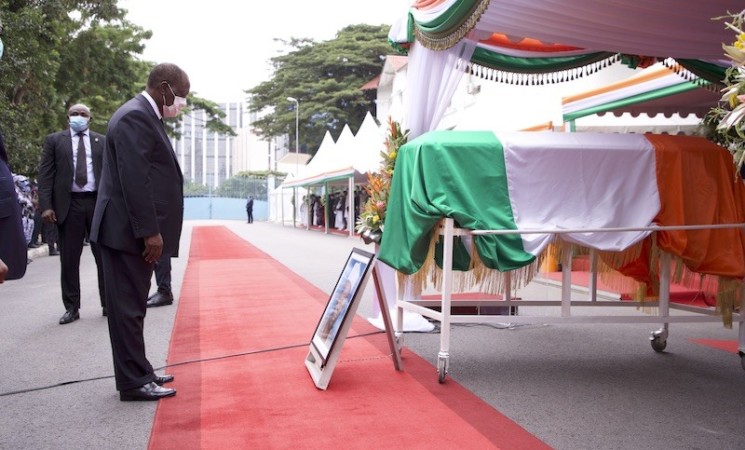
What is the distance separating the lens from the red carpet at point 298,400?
11.0 ft

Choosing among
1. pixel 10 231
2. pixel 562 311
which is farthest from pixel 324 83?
pixel 10 231

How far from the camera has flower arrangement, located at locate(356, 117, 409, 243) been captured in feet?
17.7

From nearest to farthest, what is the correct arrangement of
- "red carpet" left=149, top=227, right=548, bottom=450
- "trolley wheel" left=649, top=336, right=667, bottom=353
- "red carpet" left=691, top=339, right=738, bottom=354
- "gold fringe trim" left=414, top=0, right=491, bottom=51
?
"red carpet" left=149, top=227, right=548, bottom=450, "gold fringe trim" left=414, top=0, right=491, bottom=51, "trolley wheel" left=649, top=336, right=667, bottom=353, "red carpet" left=691, top=339, right=738, bottom=354

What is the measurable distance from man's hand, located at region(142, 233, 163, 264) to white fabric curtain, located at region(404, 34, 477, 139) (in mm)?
2499

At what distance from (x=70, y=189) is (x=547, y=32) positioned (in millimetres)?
4502

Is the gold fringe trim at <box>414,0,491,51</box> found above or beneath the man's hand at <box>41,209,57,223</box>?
above

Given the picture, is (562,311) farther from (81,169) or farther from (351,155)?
(351,155)

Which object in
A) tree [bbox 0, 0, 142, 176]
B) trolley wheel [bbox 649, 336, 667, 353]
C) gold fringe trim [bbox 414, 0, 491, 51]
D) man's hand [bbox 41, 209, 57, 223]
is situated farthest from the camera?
tree [bbox 0, 0, 142, 176]

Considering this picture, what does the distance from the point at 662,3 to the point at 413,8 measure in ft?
6.47

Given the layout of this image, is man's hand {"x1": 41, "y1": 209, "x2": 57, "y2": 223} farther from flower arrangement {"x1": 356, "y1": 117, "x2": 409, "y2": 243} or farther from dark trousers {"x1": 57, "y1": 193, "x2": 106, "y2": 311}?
flower arrangement {"x1": 356, "y1": 117, "x2": 409, "y2": 243}

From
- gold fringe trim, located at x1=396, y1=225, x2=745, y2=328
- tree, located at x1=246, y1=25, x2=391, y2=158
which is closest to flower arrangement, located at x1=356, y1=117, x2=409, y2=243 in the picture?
gold fringe trim, located at x1=396, y1=225, x2=745, y2=328

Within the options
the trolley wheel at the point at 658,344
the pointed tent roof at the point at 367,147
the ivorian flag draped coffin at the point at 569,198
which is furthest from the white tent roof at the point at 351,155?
the ivorian flag draped coffin at the point at 569,198

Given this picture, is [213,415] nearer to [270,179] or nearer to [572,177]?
[572,177]

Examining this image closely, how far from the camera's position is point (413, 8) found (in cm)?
571
